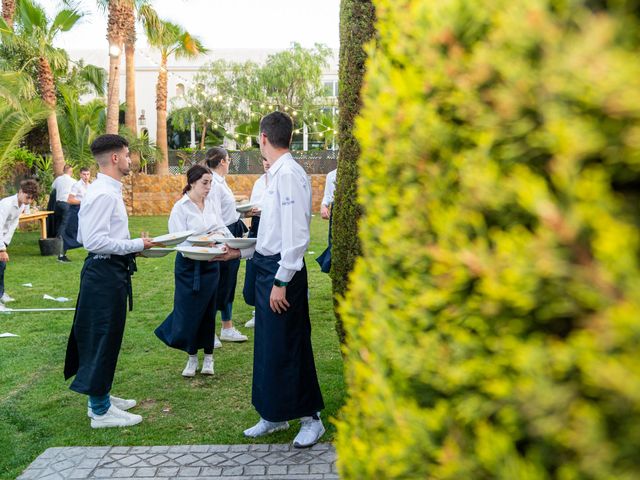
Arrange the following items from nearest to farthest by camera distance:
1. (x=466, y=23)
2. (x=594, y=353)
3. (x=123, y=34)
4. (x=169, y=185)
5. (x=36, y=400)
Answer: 1. (x=594, y=353)
2. (x=466, y=23)
3. (x=36, y=400)
4. (x=123, y=34)
5. (x=169, y=185)

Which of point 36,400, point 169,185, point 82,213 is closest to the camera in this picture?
point 82,213

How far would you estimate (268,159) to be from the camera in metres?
5.08

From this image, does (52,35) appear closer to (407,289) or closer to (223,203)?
(223,203)

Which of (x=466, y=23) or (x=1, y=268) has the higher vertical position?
(x=466, y=23)

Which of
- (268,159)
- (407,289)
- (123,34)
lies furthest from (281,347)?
(123,34)

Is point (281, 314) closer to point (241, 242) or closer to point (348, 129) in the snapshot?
point (241, 242)

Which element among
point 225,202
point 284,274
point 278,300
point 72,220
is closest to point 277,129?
point 284,274

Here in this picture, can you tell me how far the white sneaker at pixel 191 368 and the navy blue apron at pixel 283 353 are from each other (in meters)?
1.92

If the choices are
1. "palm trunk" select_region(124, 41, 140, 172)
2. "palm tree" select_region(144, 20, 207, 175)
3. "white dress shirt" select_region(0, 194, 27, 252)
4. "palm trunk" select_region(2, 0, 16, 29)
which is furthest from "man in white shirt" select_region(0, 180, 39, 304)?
"palm tree" select_region(144, 20, 207, 175)

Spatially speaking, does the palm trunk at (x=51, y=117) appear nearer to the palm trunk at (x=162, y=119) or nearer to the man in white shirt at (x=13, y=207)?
the palm trunk at (x=162, y=119)

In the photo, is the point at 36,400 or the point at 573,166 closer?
the point at 573,166

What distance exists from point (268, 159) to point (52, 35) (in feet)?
64.1

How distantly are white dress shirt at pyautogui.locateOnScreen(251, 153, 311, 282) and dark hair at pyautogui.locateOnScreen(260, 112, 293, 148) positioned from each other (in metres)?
0.16

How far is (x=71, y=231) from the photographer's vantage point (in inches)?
611
